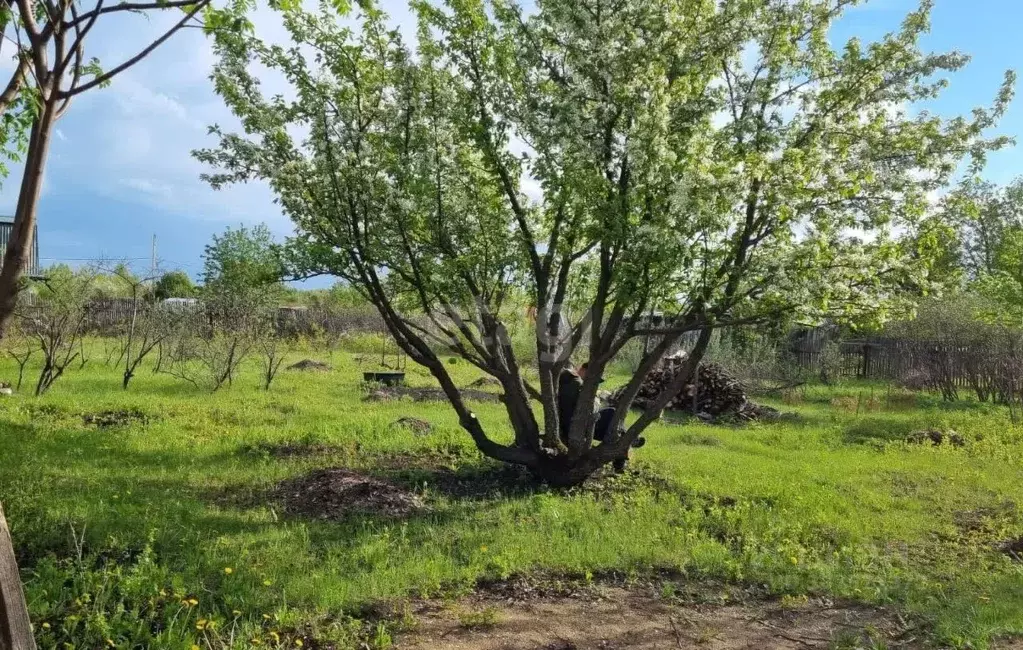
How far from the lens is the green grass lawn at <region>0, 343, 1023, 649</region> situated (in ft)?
14.1

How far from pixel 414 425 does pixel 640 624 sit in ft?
21.4

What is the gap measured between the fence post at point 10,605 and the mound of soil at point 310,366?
1582cm

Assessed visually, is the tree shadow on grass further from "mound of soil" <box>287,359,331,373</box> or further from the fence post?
the fence post

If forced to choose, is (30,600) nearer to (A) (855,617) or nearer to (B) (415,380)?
(A) (855,617)

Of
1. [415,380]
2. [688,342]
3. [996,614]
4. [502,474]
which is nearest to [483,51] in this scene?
[502,474]

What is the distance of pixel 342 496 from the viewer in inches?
274

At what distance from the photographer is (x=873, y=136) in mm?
6785

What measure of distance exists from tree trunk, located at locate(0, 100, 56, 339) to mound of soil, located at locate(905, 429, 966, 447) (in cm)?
1268

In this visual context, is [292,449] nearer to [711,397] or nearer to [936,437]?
[711,397]

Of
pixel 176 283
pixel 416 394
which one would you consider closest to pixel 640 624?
pixel 416 394

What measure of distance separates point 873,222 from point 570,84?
3.08 meters

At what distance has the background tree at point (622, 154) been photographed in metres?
6.46

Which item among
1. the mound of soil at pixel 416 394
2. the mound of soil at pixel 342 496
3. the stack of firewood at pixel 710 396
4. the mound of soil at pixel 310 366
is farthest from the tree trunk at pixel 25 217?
the mound of soil at pixel 310 366

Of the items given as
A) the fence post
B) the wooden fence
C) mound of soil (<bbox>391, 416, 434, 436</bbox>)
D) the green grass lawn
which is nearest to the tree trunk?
the fence post
